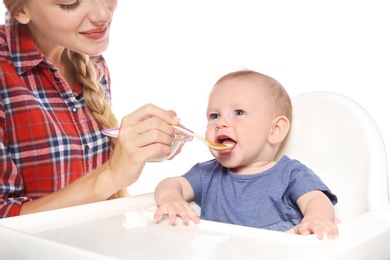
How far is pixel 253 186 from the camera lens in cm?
124

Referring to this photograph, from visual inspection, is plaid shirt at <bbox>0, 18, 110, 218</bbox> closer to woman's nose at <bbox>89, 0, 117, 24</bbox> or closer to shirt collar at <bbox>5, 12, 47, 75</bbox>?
shirt collar at <bbox>5, 12, 47, 75</bbox>

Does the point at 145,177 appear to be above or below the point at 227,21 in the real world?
below

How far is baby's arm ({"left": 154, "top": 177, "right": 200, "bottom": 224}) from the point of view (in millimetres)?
1075

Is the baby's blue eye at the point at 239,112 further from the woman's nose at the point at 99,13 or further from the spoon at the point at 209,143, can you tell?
the woman's nose at the point at 99,13

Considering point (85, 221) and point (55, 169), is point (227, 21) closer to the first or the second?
point (55, 169)

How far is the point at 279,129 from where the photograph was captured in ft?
4.25

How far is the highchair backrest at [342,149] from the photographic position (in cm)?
121

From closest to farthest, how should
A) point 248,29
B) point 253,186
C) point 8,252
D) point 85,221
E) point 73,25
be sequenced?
point 8,252 < point 85,221 < point 253,186 < point 73,25 < point 248,29

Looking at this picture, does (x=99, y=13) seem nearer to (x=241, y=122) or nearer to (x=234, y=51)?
(x=241, y=122)

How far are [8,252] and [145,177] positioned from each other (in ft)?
4.96

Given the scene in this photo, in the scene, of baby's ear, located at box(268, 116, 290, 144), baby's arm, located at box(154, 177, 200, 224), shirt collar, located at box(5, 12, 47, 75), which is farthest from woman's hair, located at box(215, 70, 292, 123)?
shirt collar, located at box(5, 12, 47, 75)

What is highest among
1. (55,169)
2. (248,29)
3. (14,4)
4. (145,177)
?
(14,4)

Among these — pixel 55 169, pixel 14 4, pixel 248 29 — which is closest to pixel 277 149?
pixel 55 169

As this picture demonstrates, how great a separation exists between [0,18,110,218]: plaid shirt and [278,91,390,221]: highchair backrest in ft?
1.60
